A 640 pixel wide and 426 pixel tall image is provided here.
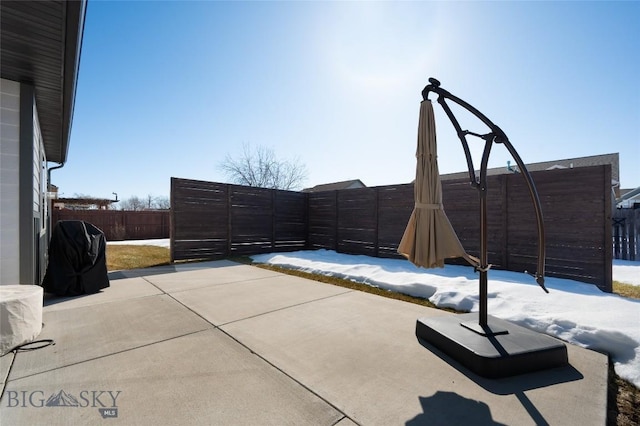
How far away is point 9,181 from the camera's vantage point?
3260 mm

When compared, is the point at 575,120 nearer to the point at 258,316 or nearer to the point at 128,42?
the point at 258,316

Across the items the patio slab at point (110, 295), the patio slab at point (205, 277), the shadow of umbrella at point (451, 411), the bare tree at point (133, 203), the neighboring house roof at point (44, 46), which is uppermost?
the bare tree at point (133, 203)

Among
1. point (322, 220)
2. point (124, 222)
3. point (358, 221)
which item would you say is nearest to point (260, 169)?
point (124, 222)

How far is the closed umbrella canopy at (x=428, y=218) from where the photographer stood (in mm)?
2217

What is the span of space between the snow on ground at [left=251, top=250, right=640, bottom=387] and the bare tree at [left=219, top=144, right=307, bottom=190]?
50.3ft

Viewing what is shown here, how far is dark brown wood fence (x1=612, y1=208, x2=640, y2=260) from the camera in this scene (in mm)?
6547

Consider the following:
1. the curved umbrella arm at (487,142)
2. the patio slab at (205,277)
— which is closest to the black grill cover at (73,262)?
the patio slab at (205,277)

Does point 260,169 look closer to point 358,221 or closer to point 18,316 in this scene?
point 358,221

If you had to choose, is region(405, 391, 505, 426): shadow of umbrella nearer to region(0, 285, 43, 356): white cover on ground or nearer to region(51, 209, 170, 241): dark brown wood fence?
region(0, 285, 43, 356): white cover on ground

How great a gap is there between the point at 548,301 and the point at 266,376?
3.51 metres

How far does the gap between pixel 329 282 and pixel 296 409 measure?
133 inches

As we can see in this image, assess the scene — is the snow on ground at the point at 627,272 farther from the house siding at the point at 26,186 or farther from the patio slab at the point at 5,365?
the house siding at the point at 26,186

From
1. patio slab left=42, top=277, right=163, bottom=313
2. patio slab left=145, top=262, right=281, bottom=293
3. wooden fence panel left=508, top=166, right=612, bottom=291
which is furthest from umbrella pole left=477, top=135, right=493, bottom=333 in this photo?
patio slab left=42, top=277, right=163, bottom=313

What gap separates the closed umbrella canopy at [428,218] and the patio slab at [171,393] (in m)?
1.35
